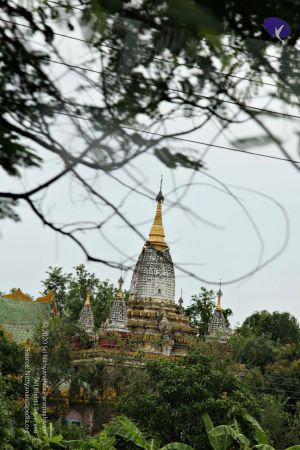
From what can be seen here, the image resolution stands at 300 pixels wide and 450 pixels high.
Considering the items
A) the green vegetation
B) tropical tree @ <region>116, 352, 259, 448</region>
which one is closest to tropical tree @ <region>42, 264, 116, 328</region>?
the green vegetation

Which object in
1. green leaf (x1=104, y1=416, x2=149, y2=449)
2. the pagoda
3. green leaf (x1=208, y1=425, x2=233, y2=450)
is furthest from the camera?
the pagoda

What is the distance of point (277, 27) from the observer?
45.1 inches

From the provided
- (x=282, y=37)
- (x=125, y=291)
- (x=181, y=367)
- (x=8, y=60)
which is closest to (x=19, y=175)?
(x=8, y=60)

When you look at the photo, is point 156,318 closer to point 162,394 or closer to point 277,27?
point 162,394

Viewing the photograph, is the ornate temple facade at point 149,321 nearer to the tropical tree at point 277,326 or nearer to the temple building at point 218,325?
the temple building at point 218,325

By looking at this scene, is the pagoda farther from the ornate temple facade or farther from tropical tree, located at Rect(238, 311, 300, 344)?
tropical tree, located at Rect(238, 311, 300, 344)

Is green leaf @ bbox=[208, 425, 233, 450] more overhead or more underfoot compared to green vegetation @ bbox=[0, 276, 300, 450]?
more underfoot

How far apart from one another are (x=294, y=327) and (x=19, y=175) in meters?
22.0

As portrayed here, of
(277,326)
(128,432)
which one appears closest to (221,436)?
(128,432)

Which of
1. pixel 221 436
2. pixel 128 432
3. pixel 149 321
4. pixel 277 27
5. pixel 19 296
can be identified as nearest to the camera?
pixel 277 27

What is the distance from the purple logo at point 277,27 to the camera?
3.74 ft

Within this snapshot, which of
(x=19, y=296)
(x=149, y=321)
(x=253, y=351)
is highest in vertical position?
(x=19, y=296)

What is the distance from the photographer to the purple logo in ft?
3.74

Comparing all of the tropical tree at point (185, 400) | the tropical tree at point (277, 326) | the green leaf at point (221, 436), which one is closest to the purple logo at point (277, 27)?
the green leaf at point (221, 436)
